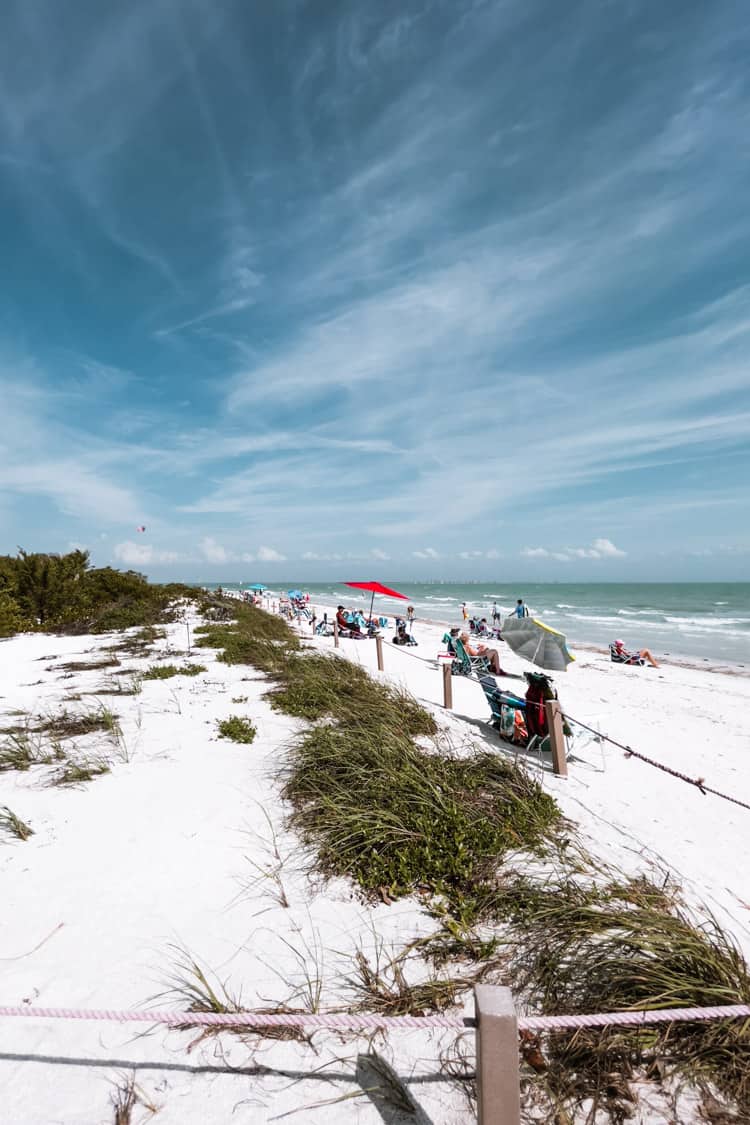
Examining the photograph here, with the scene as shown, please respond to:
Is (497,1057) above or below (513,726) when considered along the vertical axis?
above

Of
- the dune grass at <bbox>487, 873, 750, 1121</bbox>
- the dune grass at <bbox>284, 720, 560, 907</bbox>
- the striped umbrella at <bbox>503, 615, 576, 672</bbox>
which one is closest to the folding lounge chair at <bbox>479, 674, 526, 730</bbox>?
the striped umbrella at <bbox>503, 615, 576, 672</bbox>

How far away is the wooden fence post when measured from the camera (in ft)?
4.72

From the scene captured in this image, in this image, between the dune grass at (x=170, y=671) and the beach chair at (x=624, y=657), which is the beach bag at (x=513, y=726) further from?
the beach chair at (x=624, y=657)

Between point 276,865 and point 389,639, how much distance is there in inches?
722

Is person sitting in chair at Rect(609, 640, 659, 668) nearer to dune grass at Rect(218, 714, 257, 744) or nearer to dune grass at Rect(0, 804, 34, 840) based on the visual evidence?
dune grass at Rect(218, 714, 257, 744)

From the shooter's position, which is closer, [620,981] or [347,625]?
[620,981]

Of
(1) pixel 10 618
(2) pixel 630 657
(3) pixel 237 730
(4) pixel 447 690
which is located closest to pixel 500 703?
(4) pixel 447 690

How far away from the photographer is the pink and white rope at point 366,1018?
1.73 m

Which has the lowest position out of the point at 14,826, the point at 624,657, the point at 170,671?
the point at 624,657

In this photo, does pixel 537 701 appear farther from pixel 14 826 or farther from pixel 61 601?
pixel 61 601

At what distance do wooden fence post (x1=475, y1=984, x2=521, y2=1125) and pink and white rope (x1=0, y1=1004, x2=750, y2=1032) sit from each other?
108mm

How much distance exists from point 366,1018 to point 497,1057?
584 millimetres

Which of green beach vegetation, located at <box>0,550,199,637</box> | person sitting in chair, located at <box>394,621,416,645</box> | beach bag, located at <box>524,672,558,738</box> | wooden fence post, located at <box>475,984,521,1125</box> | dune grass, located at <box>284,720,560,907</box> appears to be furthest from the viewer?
person sitting in chair, located at <box>394,621,416,645</box>

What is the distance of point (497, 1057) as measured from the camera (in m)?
1.48
